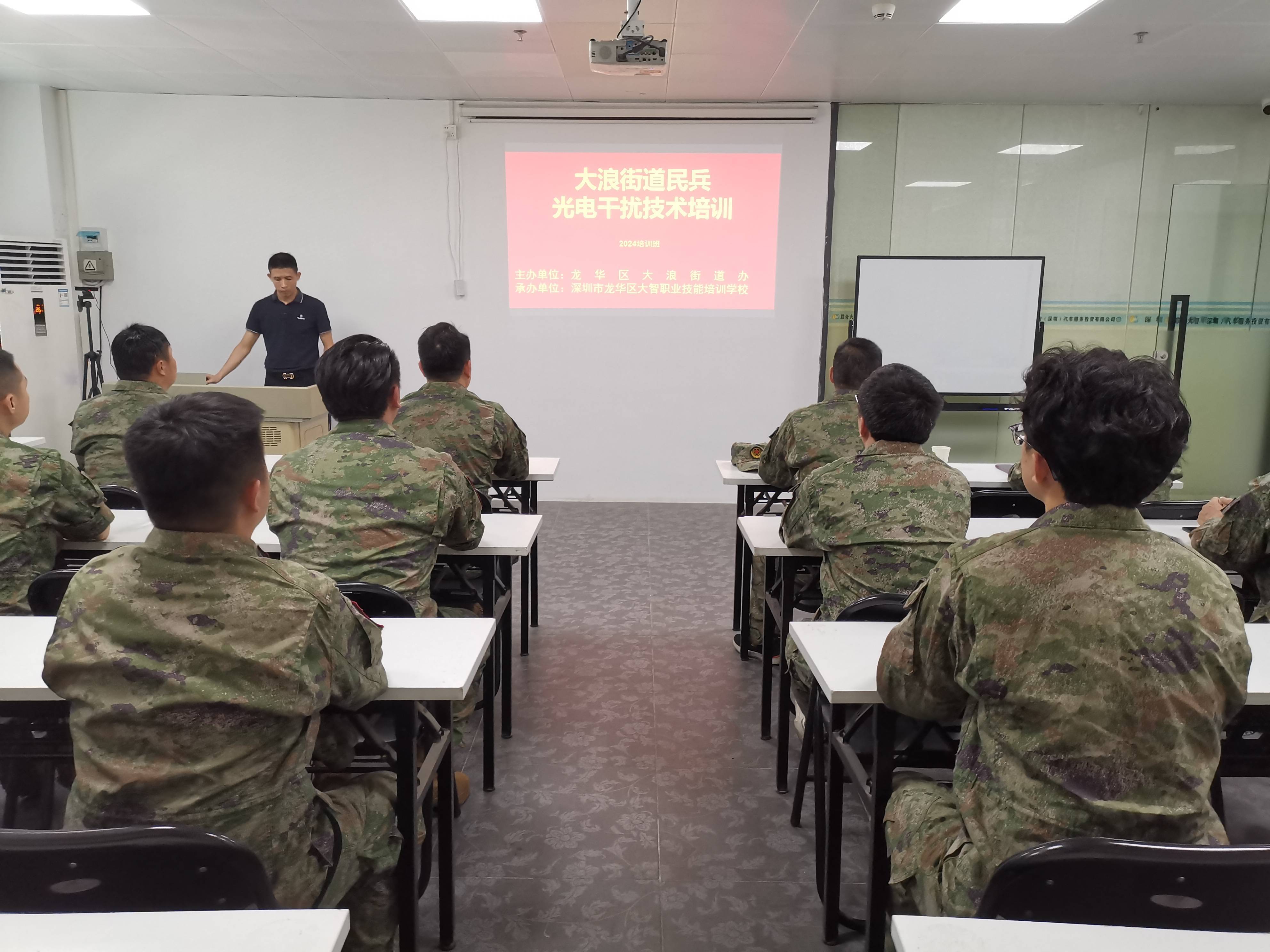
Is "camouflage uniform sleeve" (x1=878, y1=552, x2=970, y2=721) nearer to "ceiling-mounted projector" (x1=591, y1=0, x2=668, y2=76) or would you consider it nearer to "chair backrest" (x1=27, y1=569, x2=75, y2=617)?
"chair backrest" (x1=27, y1=569, x2=75, y2=617)

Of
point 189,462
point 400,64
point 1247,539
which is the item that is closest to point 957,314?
point 400,64

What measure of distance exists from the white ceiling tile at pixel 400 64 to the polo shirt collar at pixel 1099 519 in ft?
14.8

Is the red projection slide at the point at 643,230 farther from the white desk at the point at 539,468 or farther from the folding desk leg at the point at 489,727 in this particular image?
the folding desk leg at the point at 489,727

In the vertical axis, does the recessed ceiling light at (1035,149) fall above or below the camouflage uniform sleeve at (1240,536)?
above

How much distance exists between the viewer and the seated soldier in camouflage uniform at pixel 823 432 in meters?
3.09

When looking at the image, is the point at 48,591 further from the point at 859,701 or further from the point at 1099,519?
the point at 1099,519

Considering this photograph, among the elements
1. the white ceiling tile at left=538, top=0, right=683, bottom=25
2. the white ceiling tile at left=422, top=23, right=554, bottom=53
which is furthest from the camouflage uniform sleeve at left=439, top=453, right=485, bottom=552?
the white ceiling tile at left=422, top=23, right=554, bottom=53

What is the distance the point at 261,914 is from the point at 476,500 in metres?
1.43

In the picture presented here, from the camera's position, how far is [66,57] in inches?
191

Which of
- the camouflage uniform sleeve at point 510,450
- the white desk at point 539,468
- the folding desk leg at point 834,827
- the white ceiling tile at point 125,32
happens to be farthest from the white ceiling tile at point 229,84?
the folding desk leg at point 834,827

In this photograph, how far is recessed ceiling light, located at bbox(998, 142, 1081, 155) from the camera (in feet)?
18.9

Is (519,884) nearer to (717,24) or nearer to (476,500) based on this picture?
(476,500)

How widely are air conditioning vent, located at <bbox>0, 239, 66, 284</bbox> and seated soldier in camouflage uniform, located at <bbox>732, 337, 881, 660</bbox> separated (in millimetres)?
4843

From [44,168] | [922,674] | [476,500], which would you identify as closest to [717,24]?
[476,500]
